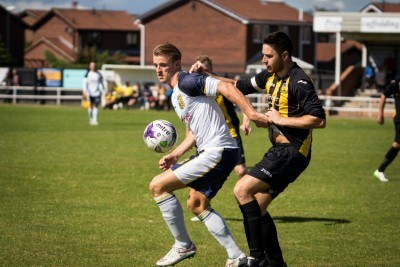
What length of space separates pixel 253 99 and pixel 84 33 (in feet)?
183

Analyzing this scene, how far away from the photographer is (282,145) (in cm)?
805

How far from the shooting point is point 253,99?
4491 cm

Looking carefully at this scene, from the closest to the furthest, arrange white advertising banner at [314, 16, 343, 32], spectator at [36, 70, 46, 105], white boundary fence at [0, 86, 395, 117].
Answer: white boundary fence at [0, 86, 395, 117], white advertising banner at [314, 16, 343, 32], spectator at [36, 70, 46, 105]

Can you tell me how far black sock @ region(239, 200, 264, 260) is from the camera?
788 cm

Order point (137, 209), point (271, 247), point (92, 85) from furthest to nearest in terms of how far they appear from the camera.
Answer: point (92, 85) < point (137, 209) < point (271, 247)

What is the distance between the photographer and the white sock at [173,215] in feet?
25.7

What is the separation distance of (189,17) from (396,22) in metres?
30.8

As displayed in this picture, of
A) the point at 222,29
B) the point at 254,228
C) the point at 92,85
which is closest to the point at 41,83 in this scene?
the point at 92,85

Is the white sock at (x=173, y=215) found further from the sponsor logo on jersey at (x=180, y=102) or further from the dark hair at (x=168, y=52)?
the dark hair at (x=168, y=52)

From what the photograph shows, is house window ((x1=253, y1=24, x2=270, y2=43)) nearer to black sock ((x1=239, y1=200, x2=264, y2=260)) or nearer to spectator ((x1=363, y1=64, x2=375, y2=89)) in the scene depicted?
spectator ((x1=363, y1=64, x2=375, y2=89))

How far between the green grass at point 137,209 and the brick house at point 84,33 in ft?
240

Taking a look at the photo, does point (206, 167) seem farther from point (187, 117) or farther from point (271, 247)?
point (271, 247)

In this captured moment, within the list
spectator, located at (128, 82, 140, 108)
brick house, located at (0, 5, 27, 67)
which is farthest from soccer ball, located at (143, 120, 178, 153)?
brick house, located at (0, 5, 27, 67)

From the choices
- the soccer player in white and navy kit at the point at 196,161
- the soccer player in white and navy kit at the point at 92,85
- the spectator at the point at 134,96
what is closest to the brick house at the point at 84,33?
the spectator at the point at 134,96
